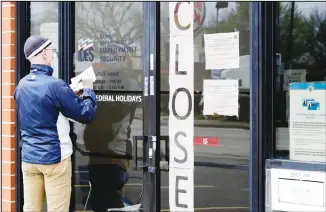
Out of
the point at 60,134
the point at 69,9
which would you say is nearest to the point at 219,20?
the point at 69,9

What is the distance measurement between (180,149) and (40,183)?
1164 mm

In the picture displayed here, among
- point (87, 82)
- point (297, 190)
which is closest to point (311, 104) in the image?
point (297, 190)

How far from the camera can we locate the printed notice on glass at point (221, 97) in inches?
188

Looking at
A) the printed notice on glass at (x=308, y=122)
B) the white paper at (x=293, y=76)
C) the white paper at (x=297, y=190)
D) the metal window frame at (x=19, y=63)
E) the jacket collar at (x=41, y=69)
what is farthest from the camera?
the metal window frame at (x=19, y=63)

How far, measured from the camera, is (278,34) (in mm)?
4727

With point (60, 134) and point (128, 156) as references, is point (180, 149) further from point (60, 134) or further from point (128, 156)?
point (60, 134)

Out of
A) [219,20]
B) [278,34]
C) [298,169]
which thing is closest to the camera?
[298,169]

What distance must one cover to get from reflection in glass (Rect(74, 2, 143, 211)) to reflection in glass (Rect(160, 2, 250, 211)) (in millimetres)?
255

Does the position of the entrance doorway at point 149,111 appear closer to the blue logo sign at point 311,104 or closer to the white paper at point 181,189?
the white paper at point 181,189

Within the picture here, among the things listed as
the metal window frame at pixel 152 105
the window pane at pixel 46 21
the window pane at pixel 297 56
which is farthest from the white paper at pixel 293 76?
the window pane at pixel 46 21

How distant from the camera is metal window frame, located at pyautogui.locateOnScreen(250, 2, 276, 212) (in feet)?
14.8

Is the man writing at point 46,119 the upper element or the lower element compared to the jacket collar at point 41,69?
lower

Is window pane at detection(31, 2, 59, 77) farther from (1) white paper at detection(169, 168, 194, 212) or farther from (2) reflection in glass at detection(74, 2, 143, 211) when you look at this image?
(1) white paper at detection(169, 168, 194, 212)

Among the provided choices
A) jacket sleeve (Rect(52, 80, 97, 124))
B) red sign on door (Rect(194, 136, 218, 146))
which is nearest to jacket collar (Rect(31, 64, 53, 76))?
jacket sleeve (Rect(52, 80, 97, 124))
